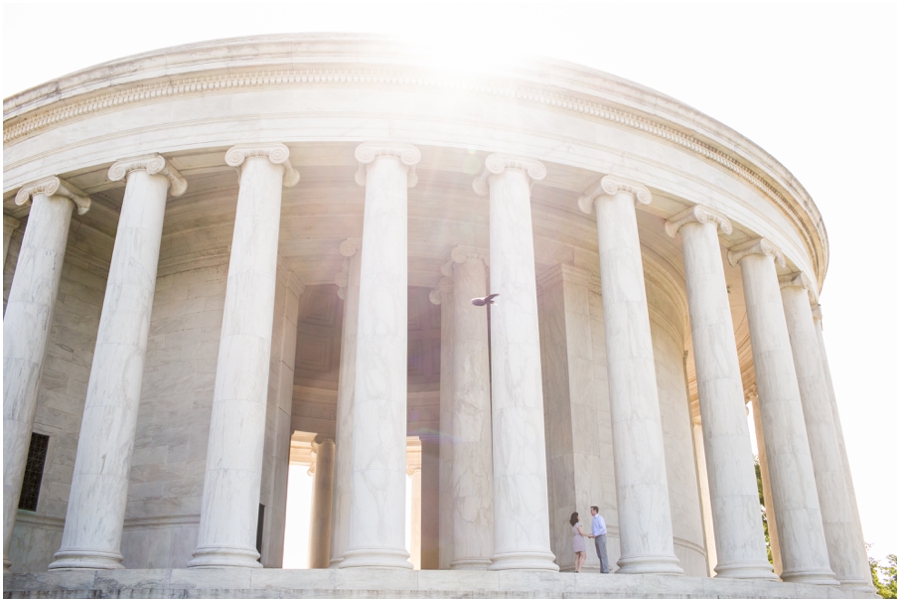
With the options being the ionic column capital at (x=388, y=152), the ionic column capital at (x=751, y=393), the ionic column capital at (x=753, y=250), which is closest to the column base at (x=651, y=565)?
the ionic column capital at (x=388, y=152)

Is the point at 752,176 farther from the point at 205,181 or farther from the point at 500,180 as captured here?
the point at 205,181

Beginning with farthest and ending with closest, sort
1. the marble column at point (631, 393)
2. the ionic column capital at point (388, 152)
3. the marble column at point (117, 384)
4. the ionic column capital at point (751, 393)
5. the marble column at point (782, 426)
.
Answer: the ionic column capital at point (751, 393) < the marble column at point (782, 426) < the ionic column capital at point (388, 152) < the marble column at point (631, 393) < the marble column at point (117, 384)

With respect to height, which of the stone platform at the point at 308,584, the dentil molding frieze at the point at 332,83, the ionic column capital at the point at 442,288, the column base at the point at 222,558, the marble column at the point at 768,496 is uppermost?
the dentil molding frieze at the point at 332,83

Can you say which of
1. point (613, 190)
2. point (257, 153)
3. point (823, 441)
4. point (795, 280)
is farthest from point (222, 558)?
point (795, 280)

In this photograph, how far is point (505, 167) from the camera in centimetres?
4725

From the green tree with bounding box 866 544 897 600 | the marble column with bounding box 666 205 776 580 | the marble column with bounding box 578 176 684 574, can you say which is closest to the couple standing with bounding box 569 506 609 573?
the marble column with bounding box 578 176 684 574

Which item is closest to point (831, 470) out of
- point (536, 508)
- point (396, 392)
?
point (536, 508)

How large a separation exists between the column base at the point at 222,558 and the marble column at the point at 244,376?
46 millimetres

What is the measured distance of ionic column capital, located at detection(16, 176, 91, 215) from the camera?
4903 cm

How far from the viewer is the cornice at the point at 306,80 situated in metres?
47.2

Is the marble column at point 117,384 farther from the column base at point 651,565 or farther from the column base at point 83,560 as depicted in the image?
the column base at point 651,565

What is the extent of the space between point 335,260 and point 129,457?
88.7ft

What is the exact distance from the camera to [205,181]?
5488 cm

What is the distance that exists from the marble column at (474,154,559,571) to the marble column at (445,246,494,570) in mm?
9917
